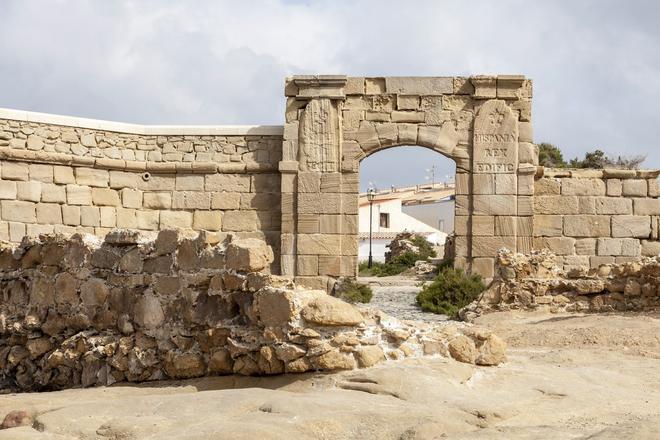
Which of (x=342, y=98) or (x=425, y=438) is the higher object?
(x=342, y=98)

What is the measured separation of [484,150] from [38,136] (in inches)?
313

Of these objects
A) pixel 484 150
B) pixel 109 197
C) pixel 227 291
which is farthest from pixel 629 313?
pixel 109 197

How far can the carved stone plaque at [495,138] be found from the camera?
15375 mm

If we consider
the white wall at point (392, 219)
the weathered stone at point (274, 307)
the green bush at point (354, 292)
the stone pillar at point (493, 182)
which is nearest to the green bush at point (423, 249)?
the stone pillar at point (493, 182)

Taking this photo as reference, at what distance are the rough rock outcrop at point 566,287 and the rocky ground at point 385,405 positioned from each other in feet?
13.9

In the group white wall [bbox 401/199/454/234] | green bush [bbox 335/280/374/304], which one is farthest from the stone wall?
white wall [bbox 401/199/454/234]

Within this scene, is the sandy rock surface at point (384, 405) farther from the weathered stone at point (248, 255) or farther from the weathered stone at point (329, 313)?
the weathered stone at point (248, 255)

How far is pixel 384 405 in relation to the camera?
16.0ft

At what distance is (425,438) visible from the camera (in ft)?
14.1

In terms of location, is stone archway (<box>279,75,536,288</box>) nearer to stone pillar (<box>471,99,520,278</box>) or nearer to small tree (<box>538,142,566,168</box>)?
stone pillar (<box>471,99,520,278</box>)

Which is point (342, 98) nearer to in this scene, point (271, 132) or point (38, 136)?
point (271, 132)

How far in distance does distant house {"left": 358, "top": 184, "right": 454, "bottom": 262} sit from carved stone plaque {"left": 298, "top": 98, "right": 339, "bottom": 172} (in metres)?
23.3

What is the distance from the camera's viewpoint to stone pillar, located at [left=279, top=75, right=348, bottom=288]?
15.3 meters

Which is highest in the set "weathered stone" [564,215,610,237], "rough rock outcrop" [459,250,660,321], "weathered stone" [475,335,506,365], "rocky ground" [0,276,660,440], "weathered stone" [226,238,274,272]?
"weathered stone" [564,215,610,237]
